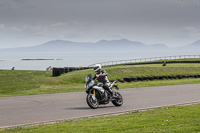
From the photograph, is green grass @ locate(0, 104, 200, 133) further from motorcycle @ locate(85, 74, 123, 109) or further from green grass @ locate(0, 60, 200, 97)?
green grass @ locate(0, 60, 200, 97)

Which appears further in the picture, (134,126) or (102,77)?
(102,77)

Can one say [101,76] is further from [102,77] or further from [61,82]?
[61,82]

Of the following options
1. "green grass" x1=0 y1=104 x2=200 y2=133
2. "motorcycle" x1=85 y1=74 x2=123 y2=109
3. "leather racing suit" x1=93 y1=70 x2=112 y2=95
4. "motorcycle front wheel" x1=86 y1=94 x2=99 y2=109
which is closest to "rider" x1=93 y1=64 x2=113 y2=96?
"leather racing suit" x1=93 y1=70 x2=112 y2=95

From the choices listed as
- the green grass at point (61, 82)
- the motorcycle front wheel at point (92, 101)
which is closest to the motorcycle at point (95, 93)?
the motorcycle front wheel at point (92, 101)

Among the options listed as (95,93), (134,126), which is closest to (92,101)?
(95,93)

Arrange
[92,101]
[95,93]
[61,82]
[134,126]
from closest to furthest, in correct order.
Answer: [134,126]
[92,101]
[95,93]
[61,82]

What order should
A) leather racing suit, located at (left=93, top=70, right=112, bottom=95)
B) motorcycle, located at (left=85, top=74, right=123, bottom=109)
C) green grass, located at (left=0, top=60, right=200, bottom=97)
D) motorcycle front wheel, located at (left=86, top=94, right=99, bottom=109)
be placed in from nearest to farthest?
motorcycle, located at (left=85, top=74, right=123, bottom=109) < motorcycle front wheel, located at (left=86, top=94, right=99, bottom=109) < leather racing suit, located at (left=93, top=70, right=112, bottom=95) < green grass, located at (left=0, top=60, right=200, bottom=97)

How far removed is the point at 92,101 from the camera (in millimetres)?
13172

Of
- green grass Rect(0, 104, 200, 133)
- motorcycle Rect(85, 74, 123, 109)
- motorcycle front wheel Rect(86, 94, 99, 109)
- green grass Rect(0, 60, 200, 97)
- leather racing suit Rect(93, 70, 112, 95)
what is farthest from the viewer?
green grass Rect(0, 60, 200, 97)

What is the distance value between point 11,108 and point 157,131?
758 cm

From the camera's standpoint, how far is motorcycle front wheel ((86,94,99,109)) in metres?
13.0

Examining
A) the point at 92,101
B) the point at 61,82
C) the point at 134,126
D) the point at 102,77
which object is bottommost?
the point at 134,126

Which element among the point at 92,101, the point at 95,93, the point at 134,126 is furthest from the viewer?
the point at 95,93

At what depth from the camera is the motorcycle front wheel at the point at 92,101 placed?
13.0 meters
